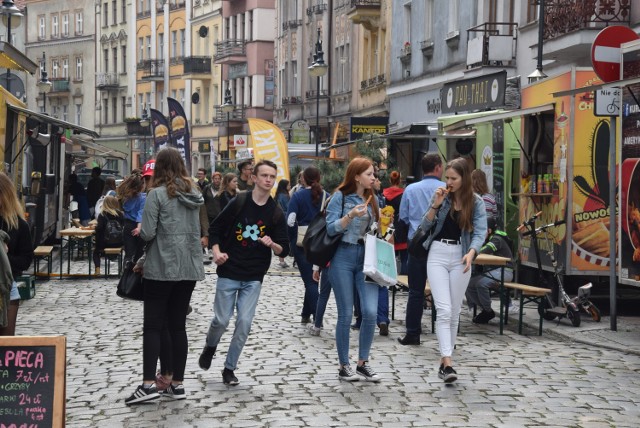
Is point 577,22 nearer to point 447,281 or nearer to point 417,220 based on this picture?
point 417,220

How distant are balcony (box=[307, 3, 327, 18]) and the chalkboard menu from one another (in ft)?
148

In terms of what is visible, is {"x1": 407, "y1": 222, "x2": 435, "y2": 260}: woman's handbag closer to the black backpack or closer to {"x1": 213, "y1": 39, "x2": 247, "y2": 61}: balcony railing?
the black backpack

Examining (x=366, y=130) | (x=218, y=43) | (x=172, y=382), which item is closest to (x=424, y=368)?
(x=172, y=382)

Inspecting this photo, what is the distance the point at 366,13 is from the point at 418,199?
28.9 m

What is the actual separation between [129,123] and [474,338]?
74330 millimetres

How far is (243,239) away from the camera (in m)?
10.5

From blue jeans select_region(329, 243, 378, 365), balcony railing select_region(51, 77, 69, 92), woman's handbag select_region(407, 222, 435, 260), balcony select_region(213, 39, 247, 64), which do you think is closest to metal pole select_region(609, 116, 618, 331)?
woman's handbag select_region(407, 222, 435, 260)

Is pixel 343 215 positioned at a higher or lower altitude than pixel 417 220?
higher

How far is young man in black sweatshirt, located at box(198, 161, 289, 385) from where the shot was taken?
34.3 ft

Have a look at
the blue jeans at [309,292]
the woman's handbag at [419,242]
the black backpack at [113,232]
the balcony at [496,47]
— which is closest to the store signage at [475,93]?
the balcony at [496,47]

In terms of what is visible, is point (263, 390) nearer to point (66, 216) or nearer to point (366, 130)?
point (66, 216)

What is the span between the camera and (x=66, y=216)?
31.3 meters

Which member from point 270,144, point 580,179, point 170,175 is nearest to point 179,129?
point 270,144

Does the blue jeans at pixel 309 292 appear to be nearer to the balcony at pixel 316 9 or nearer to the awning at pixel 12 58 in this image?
the awning at pixel 12 58
